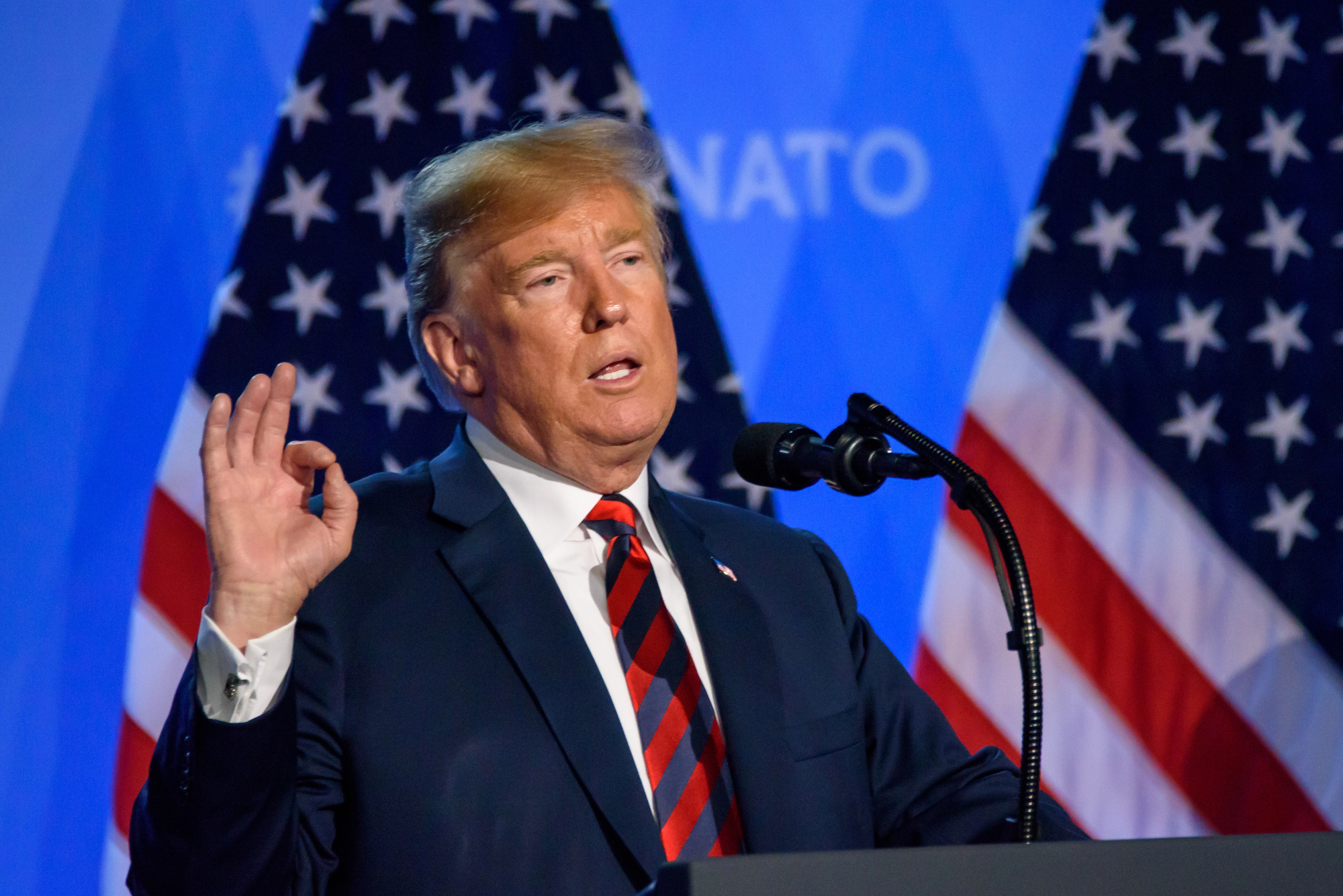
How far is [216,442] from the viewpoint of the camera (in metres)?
1.22

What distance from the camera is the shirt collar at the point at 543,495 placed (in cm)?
163

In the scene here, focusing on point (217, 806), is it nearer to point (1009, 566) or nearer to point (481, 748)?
point (481, 748)

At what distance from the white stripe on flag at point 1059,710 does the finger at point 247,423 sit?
1842 millimetres

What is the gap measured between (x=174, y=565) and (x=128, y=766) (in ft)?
1.29

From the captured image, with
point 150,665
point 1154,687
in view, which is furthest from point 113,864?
point 1154,687

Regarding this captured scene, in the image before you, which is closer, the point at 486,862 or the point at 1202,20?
the point at 486,862

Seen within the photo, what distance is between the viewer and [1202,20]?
2.96 m

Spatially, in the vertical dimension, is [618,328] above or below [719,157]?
below

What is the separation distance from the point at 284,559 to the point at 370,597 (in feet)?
0.94

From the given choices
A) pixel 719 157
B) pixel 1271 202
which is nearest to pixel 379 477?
pixel 719 157

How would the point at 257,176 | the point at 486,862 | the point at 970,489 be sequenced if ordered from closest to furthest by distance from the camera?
the point at 970,489 → the point at 486,862 → the point at 257,176

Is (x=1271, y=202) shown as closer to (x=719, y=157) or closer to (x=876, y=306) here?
(x=876, y=306)

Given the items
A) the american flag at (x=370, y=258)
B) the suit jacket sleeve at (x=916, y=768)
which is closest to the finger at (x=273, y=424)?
the suit jacket sleeve at (x=916, y=768)

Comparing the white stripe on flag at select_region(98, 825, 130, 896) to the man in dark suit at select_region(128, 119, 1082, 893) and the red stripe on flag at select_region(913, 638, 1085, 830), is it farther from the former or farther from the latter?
the red stripe on flag at select_region(913, 638, 1085, 830)
